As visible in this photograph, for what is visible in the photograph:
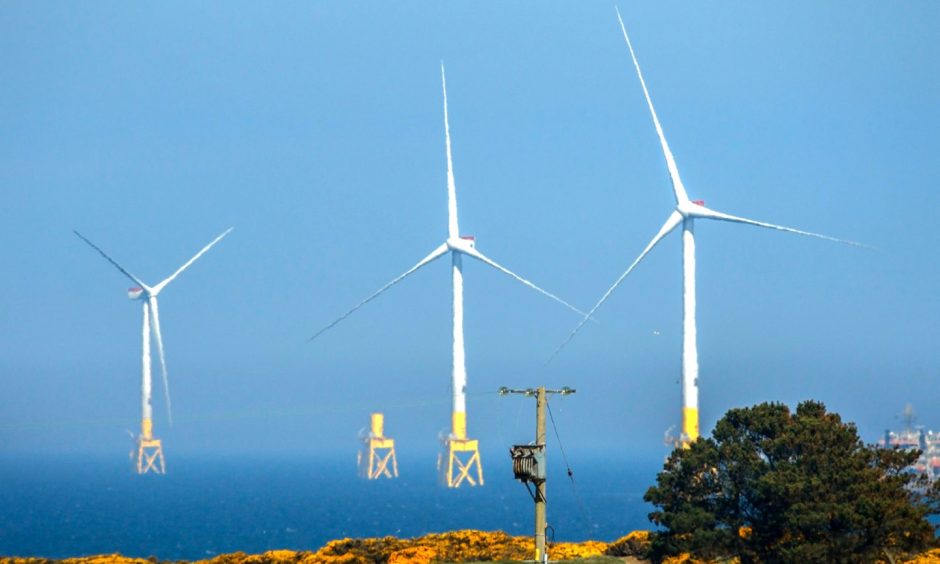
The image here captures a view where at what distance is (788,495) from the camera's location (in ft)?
261

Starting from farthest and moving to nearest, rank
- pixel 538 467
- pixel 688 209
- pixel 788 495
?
pixel 688 209, pixel 788 495, pixel 538 467

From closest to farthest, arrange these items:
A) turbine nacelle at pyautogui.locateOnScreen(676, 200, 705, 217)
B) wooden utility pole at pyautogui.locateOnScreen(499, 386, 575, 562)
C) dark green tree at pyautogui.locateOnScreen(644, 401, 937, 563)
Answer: wooden utility pole at pyautogui.locateOnScreen(499, 386, 575, 562) → dark green tree at pyautogui.locateOnScreen(644, 401, 937, 563) → turbine nacelle at pyautogui.locateOnScreen(676, 200, 705, 217)

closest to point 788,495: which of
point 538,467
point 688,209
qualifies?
point 538,467

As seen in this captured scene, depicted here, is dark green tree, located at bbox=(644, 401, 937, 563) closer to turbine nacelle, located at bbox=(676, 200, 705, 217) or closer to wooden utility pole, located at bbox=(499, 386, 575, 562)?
wooden utility pole, located at bbox=(499, 386, 575, 562)

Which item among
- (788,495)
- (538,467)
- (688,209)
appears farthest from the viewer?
(688,209)

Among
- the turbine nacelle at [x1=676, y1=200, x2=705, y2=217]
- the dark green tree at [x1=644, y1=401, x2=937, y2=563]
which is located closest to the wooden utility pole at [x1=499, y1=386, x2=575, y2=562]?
the dark green tree at [x1=644, y1=401, x2=937, y2=563]

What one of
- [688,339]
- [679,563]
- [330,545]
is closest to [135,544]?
[688,339]

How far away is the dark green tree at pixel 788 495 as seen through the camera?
7819 centimetres

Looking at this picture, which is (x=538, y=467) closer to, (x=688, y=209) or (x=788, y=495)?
(x=788, y=495)

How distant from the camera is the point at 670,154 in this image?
16525cm

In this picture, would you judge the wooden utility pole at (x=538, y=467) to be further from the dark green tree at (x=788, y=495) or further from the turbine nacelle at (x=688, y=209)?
the turbine nacelle at (x=688, y=209)

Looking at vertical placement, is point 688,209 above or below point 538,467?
above

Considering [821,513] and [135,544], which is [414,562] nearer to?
[821,513]

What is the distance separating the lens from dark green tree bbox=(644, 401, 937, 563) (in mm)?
78188
